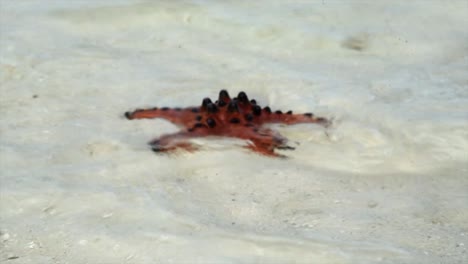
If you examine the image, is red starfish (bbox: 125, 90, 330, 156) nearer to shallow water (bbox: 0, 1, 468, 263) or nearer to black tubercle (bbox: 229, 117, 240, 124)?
black tubercle (bbox: 229, 117, 240, 124)

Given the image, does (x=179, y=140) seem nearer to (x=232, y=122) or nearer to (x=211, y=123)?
(x=211, y=123)

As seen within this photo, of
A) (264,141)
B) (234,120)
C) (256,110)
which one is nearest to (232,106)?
(234,120)

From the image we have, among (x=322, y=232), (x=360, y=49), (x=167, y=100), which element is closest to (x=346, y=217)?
(x=322, y=232)

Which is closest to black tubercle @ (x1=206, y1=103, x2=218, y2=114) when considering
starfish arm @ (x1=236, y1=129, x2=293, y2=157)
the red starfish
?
the red starfish

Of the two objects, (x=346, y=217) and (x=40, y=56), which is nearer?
(x=346, y=217)

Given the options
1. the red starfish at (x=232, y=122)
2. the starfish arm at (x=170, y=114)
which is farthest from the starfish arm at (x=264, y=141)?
the starfish arm at (x=170, y=114)

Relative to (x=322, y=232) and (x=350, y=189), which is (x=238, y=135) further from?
(x=322, y=232)

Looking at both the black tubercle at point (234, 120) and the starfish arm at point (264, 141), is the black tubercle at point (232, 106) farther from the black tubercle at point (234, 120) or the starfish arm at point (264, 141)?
the starfish arm at point (264, 141)
